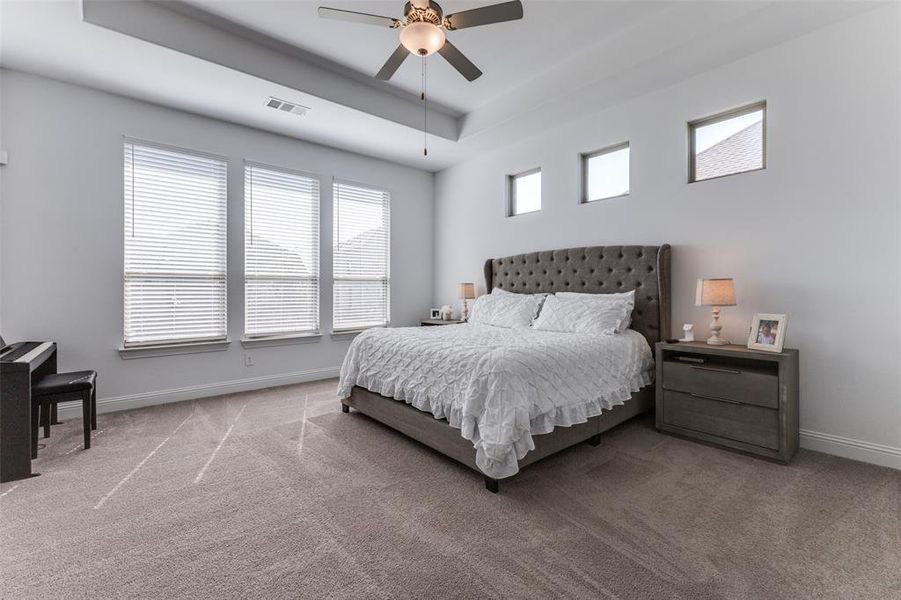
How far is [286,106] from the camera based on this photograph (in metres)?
3.91

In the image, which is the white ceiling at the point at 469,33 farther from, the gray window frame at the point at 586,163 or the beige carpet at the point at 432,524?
the beige carpet at the point at 432,524

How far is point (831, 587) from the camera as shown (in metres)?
1.52

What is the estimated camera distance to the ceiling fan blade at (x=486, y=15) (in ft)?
7.25

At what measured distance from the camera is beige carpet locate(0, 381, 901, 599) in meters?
1.55

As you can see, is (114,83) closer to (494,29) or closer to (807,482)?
(494,29)

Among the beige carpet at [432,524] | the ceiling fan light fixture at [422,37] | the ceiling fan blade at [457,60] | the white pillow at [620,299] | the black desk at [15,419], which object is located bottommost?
the beige carpet at [432,524]

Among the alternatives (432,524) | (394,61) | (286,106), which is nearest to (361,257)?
(286,106)

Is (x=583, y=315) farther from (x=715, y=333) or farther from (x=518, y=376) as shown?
(x=518, y=376)

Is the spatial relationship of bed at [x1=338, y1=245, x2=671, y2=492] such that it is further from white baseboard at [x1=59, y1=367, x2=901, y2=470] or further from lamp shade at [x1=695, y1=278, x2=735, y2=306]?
white baseboard at [x1=59, y1=367, x2=901, y2=470]

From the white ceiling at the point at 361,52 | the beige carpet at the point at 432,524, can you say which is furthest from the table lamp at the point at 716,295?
the white ceiling at the point at 361,52

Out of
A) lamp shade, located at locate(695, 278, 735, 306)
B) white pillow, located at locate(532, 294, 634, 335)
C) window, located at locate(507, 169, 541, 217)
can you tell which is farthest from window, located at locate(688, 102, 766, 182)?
window, located at locate(507, 169, 541, 217)

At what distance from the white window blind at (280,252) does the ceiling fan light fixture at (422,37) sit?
2914 mm

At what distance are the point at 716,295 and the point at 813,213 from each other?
86 cm

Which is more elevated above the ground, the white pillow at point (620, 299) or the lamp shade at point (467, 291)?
the lamp shade at point (467, 291)
